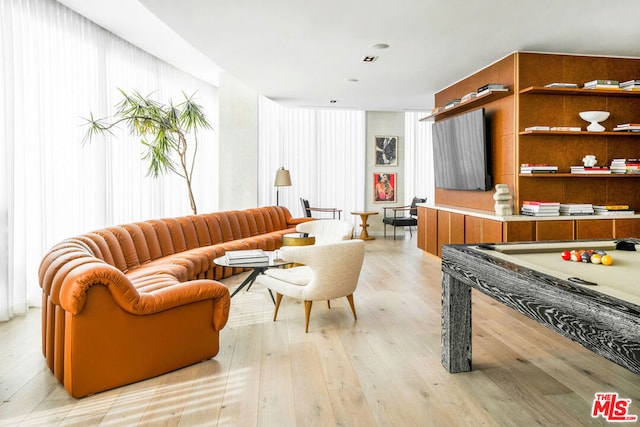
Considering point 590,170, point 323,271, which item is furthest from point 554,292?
point 590,170

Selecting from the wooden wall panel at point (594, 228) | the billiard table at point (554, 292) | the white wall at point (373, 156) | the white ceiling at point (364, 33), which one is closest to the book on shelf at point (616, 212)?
the wooden wall panel at point (594, 228)

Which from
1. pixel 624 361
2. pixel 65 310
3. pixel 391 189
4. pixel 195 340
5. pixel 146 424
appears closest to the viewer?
pixel 624 361

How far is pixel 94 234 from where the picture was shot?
13.0 feet

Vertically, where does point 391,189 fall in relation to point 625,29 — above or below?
→ below

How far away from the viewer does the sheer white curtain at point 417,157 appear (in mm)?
10492

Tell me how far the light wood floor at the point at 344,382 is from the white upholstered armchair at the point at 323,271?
32 cm

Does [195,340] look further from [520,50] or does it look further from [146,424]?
[520,50]

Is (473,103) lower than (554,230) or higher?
Answer: higher

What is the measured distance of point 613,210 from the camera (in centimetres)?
510

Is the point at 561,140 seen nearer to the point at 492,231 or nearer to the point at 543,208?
the point at 543,208

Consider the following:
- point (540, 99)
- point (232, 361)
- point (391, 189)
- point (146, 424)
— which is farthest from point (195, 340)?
point (391, 189)

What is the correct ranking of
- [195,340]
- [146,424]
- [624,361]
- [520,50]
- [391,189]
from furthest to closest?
[391,189]
[520,50]
[195,340]
[146,424]
[624,361]

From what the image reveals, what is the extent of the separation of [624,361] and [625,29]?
438 cm

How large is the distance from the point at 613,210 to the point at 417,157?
5.78 meters
